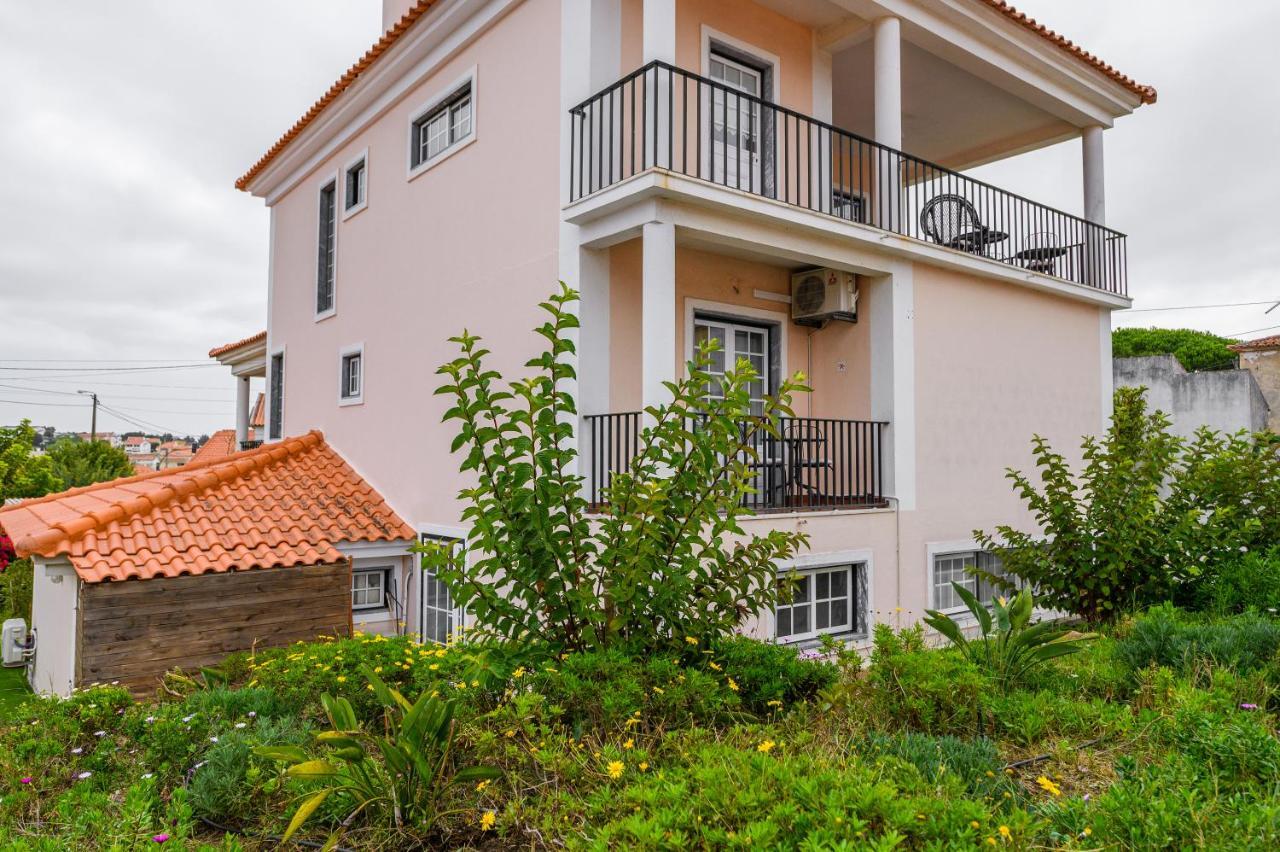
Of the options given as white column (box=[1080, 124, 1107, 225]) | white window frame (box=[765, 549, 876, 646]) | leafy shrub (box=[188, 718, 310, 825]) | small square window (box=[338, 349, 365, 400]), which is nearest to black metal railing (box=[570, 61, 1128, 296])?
white column (box=[1080, 124, 1107, 225])

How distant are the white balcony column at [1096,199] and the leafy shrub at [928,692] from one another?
9.81 m

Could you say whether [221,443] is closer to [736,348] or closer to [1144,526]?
[736,348]

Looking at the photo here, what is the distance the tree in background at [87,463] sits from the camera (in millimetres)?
23672

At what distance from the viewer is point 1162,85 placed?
12750mm

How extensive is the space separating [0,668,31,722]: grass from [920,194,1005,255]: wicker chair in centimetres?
1170

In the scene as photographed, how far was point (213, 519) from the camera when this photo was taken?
9680 millimetres

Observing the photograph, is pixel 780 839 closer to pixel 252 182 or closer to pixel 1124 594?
pixel 1124 594

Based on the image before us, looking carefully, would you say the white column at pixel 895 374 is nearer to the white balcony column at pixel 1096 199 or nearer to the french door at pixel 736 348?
the french door at pixel 736 348

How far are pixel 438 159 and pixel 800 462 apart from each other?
20.1 feet

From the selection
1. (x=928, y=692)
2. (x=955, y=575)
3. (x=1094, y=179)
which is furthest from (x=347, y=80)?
(x=928, y=692)

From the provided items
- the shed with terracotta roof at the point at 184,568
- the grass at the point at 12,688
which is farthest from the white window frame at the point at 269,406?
the grass at the point at 12,688

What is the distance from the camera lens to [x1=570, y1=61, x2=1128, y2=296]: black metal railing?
7688 mm

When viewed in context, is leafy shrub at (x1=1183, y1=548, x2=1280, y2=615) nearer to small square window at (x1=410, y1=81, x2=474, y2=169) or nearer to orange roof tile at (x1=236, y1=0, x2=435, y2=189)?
small square window at (x1=410, y1=81, x2=474, y2=169)

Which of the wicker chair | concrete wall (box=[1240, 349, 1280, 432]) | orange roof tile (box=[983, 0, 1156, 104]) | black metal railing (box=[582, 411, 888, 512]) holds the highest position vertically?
orange roof tile (box=[983, 0, 1156, 104])
